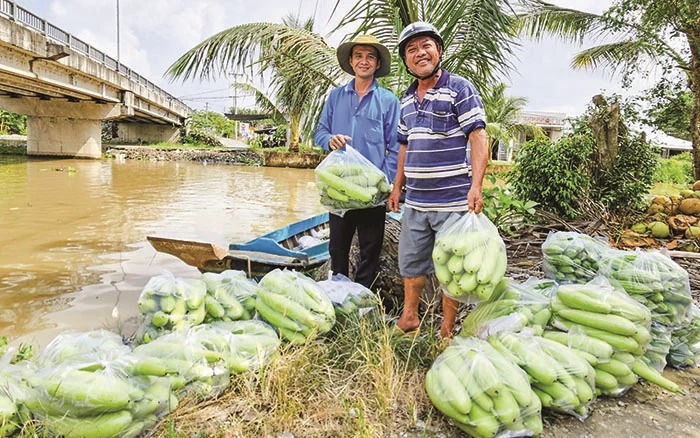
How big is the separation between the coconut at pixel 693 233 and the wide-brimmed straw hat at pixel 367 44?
4114mm

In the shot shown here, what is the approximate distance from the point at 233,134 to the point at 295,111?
38.3 metres

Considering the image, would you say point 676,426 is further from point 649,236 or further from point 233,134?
point 233,134

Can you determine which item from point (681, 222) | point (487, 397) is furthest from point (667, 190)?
point (487, 397)

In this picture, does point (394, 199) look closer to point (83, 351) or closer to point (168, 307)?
point (168, 307)

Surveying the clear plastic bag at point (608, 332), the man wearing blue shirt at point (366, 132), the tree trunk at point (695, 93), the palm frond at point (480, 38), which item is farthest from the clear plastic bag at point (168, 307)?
the tree trunk at point (695, 93)

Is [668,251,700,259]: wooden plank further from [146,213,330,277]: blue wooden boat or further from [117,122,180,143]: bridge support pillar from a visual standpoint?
[117,122,180,143]: bridge support pillar

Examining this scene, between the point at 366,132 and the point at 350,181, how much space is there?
1.57 ft

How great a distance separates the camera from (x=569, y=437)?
1979mm

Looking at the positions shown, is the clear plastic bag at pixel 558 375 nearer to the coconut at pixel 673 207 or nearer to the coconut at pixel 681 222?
the coconut at pixel 681 222

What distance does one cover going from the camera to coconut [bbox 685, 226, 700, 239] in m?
5.25

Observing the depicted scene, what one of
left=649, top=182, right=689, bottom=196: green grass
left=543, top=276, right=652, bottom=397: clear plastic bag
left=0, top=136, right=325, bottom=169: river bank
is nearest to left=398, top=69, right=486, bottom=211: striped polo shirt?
left=543, top=276, right=652, bottom=397: clear plastic bag

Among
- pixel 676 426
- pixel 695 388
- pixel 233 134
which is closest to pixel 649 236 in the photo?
pixel 695 388

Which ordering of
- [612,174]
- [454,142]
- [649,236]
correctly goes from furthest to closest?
[612,174] < [649,236] < [454,142]

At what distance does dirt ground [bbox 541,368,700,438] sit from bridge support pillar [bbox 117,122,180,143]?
Result: 3692cm
